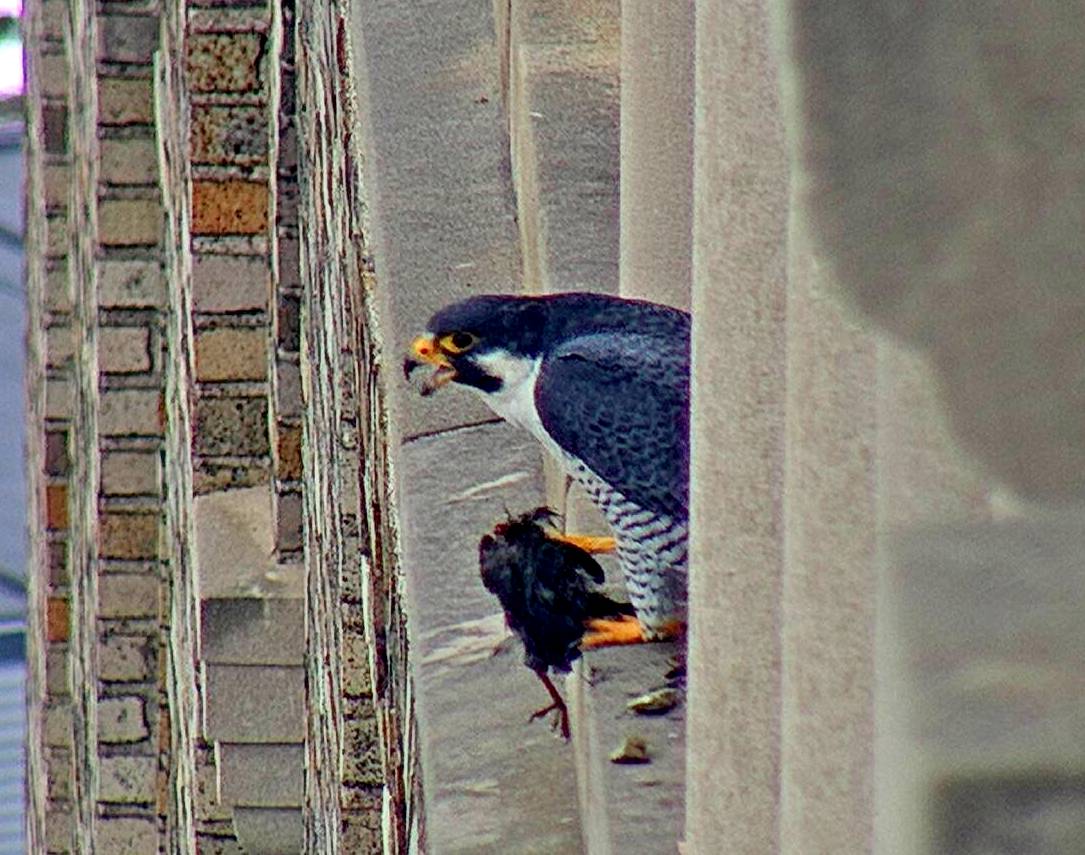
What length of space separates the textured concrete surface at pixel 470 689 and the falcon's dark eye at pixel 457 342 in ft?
0.37

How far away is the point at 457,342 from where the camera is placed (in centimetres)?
281

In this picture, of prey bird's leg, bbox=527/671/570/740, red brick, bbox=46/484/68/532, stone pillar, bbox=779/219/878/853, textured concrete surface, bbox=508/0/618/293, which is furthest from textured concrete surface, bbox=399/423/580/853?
red brick, bbox=46/484/68/532

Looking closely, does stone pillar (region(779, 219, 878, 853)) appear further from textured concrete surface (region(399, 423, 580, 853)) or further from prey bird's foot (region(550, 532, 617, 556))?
prey bird's foot (region(550, 532, 617, 556))

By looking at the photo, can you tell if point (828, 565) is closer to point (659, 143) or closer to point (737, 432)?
point (737, 432)

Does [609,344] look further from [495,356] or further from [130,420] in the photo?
[130,420]

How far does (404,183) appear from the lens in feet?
9.95

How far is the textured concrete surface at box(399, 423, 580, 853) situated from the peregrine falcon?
0.09 metres

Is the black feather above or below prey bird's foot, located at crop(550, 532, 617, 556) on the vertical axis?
above

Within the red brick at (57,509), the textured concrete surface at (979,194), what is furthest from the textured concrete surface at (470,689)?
the red brick at (57,509)

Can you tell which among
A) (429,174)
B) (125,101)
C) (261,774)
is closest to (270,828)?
(261,774)

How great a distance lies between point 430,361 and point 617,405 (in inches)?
13.2

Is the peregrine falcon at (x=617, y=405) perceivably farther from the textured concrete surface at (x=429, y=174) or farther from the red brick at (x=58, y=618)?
the red brick at (x=58, y=618)

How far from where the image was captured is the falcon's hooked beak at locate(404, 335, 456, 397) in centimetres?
283

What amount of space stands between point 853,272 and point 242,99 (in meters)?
4.11
